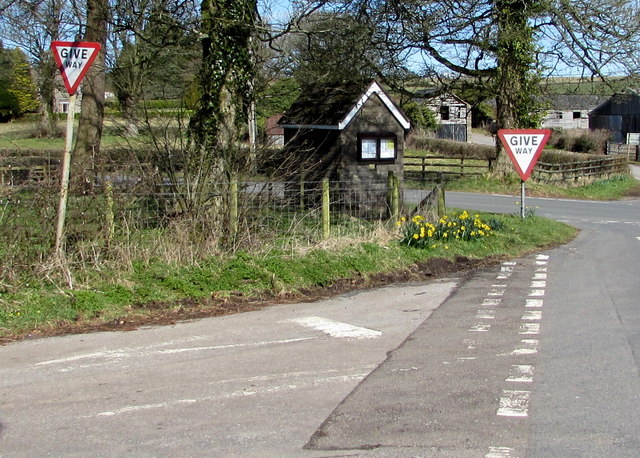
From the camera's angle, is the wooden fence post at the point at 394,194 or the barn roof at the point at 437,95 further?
the barn roof at the point at 437,95

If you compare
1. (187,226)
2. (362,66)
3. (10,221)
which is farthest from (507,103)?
(10,221)

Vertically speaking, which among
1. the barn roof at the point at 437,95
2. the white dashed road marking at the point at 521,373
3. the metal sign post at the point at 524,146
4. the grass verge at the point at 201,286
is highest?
the barn roof at the point at 437,95

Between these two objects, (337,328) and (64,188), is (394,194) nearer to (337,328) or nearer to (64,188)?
(337,328)

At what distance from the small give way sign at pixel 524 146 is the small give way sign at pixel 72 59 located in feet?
31.3

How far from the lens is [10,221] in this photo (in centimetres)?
962

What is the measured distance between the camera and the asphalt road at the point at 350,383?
204 inches

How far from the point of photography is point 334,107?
21.0m

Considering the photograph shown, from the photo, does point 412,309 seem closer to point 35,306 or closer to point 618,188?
point 35,306

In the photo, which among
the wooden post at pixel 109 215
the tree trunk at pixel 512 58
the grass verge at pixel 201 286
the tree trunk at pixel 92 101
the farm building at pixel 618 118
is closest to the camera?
the grass verge at pixel 201 286

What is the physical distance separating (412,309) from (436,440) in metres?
4.59

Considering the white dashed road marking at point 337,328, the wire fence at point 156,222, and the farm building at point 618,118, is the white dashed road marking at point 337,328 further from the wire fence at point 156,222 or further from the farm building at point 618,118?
the farm building at point 618,118

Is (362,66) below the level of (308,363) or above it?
above

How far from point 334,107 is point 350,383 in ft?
50.1

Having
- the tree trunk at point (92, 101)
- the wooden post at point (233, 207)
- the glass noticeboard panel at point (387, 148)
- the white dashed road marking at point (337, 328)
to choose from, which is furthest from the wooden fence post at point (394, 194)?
the tree trunk at point (92, 101)
